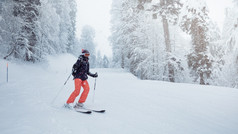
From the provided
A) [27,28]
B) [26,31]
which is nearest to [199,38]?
[26,31]

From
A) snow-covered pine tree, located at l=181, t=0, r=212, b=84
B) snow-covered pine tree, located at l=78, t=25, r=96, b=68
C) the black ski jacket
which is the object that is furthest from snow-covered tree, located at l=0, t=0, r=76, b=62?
snow-covered pine tree, located at l=78, t=25, r=96, b=68

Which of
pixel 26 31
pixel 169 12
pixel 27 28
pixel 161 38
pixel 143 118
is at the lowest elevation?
pixel 143 118

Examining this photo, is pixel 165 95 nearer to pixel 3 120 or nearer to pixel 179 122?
pixel 179 122

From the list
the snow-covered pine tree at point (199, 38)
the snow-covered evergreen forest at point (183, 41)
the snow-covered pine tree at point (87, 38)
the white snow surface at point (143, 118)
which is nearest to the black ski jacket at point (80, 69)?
the white snow surface at point (143, 118)

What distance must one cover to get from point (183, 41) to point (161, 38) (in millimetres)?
4086

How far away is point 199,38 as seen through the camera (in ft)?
46.4

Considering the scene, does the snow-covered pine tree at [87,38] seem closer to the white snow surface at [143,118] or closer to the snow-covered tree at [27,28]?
the snow-covered tree at [27,28]

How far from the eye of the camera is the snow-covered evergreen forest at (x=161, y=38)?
12.9 meters

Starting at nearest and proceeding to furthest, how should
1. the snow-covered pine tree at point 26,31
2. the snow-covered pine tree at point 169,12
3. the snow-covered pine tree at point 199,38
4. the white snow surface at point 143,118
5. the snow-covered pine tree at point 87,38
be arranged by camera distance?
the white snow surface at point 143,118
the snow-covered pine tree at point 199,38
the snow-covered pine tree at point 169,12
the snow-covered pine tree at point 26,31
the snow-covered pine tree at point 87,38

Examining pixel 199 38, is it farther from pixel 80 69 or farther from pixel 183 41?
pixel 80 69

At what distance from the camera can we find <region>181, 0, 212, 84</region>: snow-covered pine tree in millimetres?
13416

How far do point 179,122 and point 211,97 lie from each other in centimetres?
331

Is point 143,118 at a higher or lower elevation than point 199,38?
lower

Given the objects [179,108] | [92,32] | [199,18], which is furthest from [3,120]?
[92,32]
